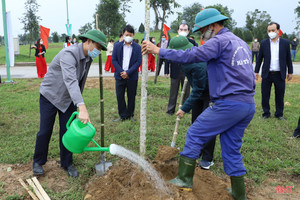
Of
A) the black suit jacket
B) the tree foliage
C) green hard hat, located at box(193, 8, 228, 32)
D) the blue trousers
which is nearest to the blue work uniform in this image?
the blue trousers

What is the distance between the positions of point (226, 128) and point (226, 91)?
0.39 meters

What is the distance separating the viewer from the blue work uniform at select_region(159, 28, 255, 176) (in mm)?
2438

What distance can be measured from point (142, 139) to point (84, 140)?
88cm

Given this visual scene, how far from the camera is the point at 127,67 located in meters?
5.70

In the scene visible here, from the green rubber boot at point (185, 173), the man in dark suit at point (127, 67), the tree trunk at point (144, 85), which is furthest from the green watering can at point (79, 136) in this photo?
the man in dark suit at point (127, 67)

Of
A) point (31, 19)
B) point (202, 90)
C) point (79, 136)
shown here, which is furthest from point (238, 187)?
point (31, 19)

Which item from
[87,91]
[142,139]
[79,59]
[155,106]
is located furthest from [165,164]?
[87,91]

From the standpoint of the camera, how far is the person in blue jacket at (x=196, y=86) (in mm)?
3027

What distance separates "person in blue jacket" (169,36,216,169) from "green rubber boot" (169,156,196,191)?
0.81m

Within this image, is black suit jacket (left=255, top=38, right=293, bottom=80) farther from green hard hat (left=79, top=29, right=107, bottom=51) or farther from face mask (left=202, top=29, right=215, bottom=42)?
green hard hat (left=79, top=29, right=107, bottom=51)

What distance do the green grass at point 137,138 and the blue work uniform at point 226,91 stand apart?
1126 millimetres

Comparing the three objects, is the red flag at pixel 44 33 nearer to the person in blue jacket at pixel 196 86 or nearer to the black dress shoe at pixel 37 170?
the black dress shoe at pixel 37 170

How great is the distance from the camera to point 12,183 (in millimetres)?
3213

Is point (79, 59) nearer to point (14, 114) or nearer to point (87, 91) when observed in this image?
point (14, 114)
